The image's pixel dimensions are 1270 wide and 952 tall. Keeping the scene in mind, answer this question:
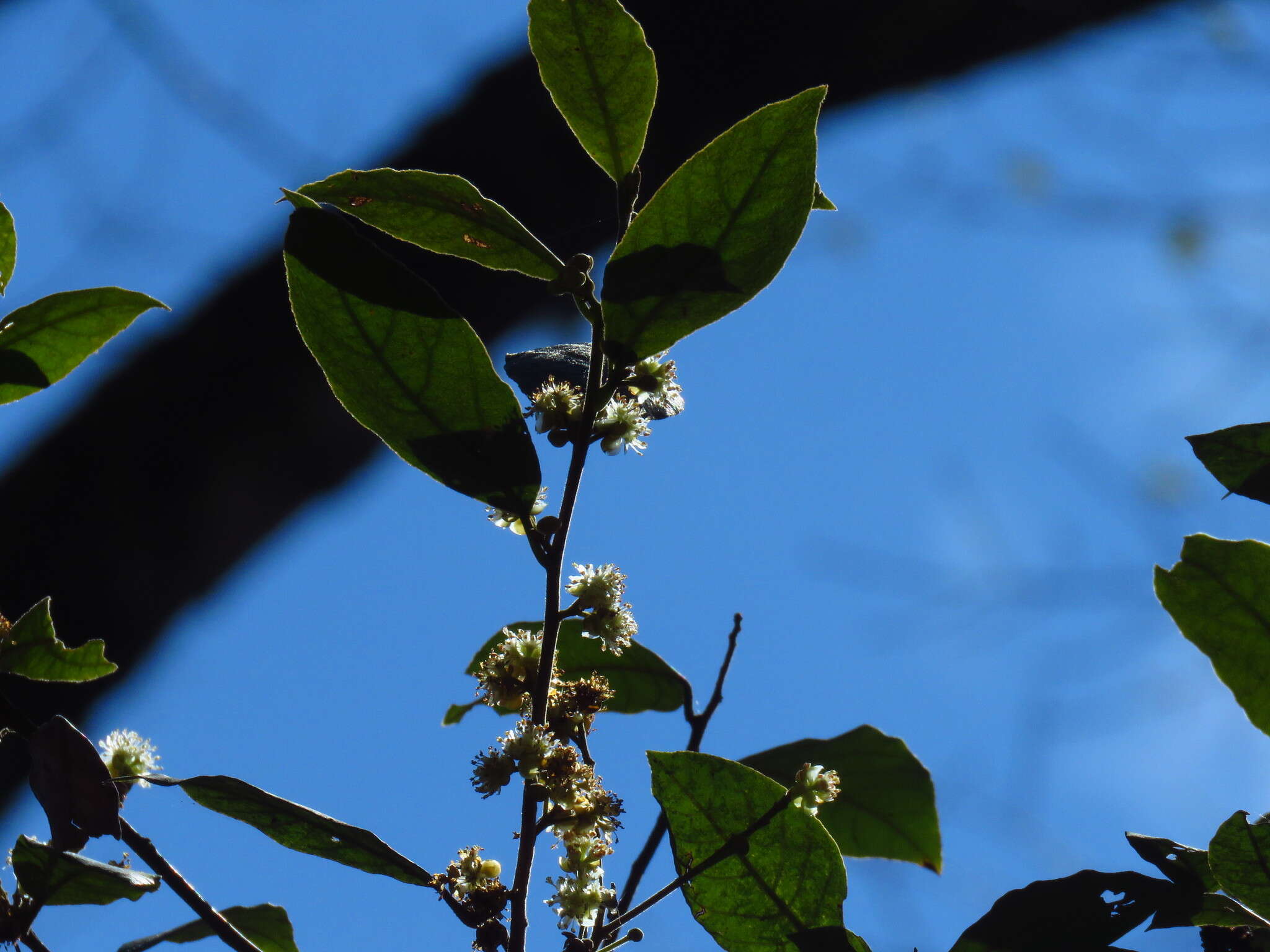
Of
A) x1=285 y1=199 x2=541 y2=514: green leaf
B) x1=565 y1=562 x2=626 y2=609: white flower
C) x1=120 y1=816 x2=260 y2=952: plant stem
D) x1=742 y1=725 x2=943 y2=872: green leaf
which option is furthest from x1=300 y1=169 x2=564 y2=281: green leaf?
x1=742 y1=725 x2=943 y2=872: green leaf

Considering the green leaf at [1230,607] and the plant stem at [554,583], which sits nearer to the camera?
the plant stem at [554,583]

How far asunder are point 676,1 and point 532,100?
18.4 inches

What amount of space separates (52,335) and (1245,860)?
38.2 inches

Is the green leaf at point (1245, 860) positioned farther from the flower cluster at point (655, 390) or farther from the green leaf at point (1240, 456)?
the flower cluster at point (655, 390)

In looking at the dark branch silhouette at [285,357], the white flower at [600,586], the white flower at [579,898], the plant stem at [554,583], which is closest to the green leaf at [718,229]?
the plant stem at [554,583]

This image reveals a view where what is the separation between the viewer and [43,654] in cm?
73

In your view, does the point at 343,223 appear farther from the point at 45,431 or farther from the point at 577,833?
the point at 45,431

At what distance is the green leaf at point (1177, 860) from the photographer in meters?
0.68

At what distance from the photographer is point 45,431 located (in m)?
2.27

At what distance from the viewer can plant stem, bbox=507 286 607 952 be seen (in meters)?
0.59

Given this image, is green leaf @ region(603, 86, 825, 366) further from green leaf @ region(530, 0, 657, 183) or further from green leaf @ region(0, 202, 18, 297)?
green leaf @ region(0, 202, 18, 297)

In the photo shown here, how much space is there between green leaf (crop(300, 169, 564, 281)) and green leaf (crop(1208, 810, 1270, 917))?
0.58 metres

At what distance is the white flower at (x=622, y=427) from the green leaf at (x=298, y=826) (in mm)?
323

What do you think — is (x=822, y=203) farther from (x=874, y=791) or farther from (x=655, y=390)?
(x=874, y=791)
